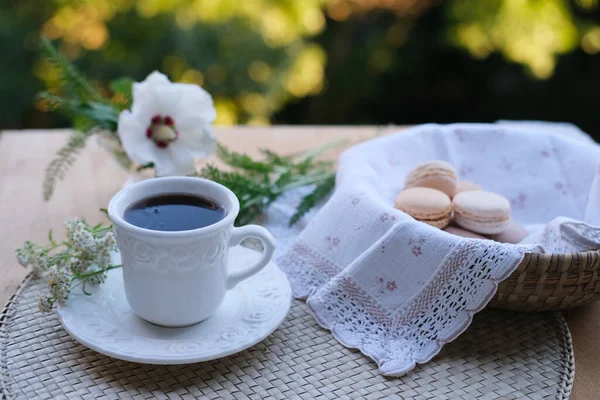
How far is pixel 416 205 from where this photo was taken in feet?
3.19

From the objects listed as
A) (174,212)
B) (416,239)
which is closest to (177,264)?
(174,212)

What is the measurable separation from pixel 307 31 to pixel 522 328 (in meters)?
2.19

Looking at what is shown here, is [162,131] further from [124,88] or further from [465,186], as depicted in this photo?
[465,186]

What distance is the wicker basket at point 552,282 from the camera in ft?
2.60

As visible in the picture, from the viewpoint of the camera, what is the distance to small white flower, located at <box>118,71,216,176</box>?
108cm

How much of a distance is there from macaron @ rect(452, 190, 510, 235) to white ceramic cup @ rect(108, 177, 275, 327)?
1.07 ft

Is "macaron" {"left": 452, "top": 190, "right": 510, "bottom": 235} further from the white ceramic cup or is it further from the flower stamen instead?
the flower stamen

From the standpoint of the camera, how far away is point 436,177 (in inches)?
40.8

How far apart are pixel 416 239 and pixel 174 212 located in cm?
31

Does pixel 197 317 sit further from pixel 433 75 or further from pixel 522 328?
pixel 433 75

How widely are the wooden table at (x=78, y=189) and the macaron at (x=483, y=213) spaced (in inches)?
6.3

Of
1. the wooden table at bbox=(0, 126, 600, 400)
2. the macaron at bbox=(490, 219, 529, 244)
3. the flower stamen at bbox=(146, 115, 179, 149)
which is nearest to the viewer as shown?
the wooden table at bbox=(0, 126, 600, 400)

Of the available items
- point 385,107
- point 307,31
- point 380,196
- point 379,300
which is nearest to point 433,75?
point 385,107

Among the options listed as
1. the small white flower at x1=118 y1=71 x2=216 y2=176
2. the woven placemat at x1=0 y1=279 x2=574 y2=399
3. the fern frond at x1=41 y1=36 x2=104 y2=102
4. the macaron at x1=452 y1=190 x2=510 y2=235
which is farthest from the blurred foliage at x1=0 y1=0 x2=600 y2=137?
the woven placemat at x1=0 y1=279 x2=574 y2=399
